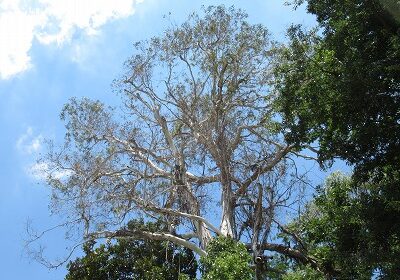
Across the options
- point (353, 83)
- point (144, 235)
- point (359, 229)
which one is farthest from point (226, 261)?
point (353, 83)

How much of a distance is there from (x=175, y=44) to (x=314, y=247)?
7525 millimetres

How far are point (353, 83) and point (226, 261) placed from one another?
16.7 ft

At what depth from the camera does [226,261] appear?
11641 millimetres

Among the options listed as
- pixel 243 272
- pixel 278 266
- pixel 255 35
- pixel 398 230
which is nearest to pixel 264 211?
pixel 278 266

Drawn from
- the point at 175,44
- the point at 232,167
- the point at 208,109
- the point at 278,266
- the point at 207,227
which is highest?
the point at 175,44

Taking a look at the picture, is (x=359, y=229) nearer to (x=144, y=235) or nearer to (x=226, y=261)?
(x=226, y=261)

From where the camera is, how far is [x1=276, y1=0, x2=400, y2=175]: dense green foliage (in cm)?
916

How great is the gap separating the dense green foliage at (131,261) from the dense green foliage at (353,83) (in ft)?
22.5

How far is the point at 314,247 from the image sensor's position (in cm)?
1394

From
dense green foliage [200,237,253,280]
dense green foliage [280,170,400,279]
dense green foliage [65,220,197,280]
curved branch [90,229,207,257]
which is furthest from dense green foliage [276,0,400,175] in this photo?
dense green foliage [65,220,197,280]

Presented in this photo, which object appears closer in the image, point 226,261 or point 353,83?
point 353,83

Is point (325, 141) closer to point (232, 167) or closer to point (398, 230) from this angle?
point (398, 230)

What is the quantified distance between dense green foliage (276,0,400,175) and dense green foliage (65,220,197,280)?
22.5 ft

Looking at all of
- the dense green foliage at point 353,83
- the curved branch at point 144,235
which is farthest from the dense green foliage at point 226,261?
the dense green foliage at point 353,83
